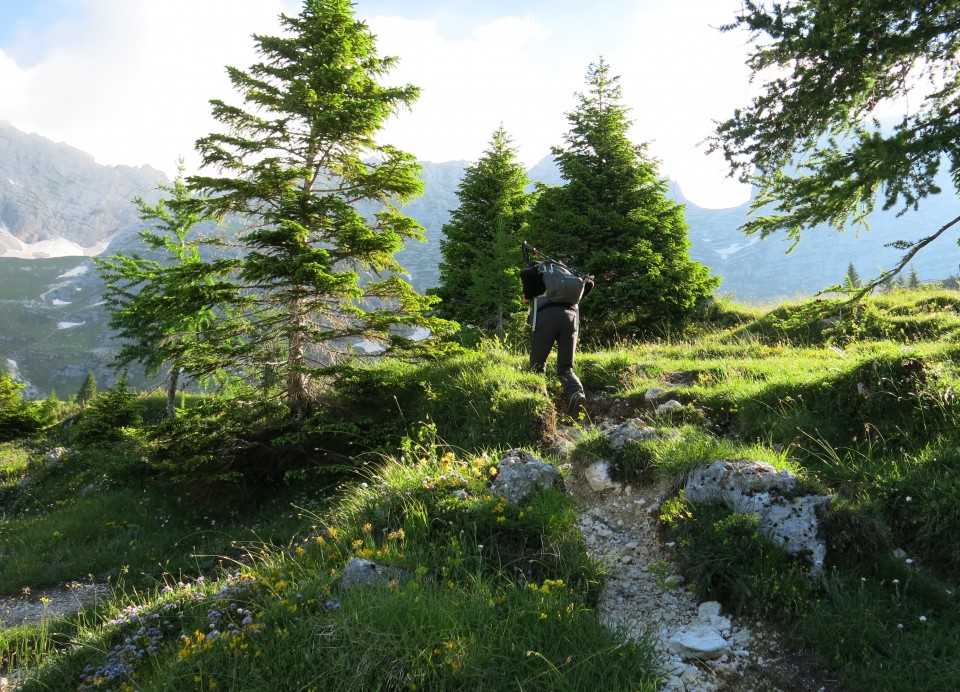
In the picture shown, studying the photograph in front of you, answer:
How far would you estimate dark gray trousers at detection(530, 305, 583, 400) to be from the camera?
8.16 metres

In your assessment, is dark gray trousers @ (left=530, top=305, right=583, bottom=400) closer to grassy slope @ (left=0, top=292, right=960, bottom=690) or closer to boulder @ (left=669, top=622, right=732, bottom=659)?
grassy slope @ (left=0, top=292, right=960, bottom=690)

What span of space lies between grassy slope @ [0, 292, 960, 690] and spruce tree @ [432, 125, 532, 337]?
9278 mm

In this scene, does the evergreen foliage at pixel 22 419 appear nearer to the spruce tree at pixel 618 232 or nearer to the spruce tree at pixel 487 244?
the spruce tree at pixel 487 244

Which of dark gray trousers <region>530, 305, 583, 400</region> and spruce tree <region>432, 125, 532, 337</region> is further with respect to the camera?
spruce tree <region>432, 125, 532, 337</region>

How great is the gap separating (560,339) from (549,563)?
4692 mm

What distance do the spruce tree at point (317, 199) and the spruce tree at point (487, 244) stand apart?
271 inches

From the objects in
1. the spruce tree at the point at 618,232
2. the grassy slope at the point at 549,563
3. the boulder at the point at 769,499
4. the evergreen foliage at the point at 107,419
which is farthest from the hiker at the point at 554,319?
the evergreen foliage at the point at 107,419

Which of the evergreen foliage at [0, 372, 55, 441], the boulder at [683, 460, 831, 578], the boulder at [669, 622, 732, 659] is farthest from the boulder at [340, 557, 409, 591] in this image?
the evergreen foliage at [0, 372, 55, 441]

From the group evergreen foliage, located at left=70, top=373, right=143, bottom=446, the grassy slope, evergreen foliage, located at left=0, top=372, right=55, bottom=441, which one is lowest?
evergreen foliage, located at left=0, top=372, right=55, bottom=441

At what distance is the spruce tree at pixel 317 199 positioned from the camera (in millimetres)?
9039

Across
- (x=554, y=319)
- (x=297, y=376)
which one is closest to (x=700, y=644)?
(x=554, y=319)

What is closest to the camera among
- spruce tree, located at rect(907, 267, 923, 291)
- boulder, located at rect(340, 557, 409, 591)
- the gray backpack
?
boulder, located at rect(340, 557, 409, 591)

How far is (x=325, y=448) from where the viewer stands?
9023 mm

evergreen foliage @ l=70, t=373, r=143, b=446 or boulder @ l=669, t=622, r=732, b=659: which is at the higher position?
boulder @ l=669, t=622, r=732, b=659
